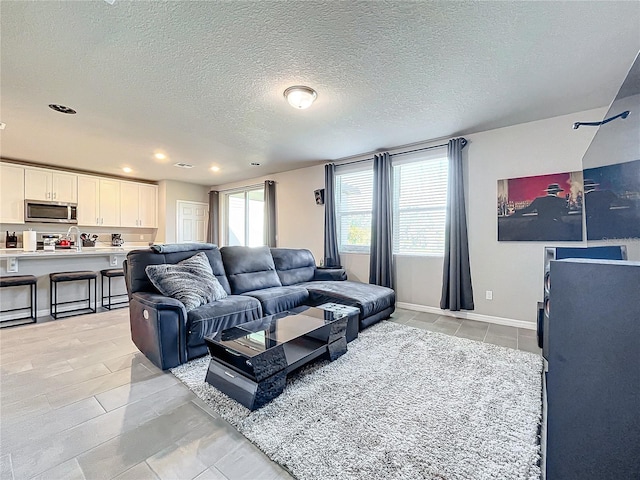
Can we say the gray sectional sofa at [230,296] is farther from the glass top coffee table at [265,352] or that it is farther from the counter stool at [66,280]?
the counter stool at [66,280]

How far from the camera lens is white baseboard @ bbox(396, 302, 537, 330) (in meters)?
3.47

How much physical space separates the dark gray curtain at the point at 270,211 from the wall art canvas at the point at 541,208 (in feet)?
13.7

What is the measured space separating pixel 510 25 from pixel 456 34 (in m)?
0.33

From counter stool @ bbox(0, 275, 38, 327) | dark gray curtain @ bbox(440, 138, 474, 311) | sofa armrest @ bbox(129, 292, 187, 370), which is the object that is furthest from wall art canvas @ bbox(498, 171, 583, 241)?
counter stool @ bbox(0, 275, 38, 327)

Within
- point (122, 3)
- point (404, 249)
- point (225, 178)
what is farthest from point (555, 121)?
point (225, 178)

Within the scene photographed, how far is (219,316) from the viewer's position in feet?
8.46

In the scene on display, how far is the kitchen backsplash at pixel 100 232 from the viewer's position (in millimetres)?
5188

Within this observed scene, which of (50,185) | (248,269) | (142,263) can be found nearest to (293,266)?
(248,269)

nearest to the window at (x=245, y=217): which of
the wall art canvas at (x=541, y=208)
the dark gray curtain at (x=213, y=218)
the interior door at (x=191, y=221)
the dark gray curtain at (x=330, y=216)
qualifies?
the dark gray curtain at (x=213, y=218)

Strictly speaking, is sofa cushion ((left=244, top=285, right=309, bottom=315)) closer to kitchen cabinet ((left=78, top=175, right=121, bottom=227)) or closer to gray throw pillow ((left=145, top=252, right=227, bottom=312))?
gray throw pillow ((left=145, top=252, right=227, bottom=312))

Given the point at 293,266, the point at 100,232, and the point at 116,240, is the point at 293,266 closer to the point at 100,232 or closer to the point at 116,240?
the point at 116,240

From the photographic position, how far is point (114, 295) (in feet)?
15.0

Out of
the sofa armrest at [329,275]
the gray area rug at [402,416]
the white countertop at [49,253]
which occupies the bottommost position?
the gray area rug at [402,416]

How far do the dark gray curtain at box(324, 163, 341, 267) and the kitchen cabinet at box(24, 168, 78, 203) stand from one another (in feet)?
16.4
